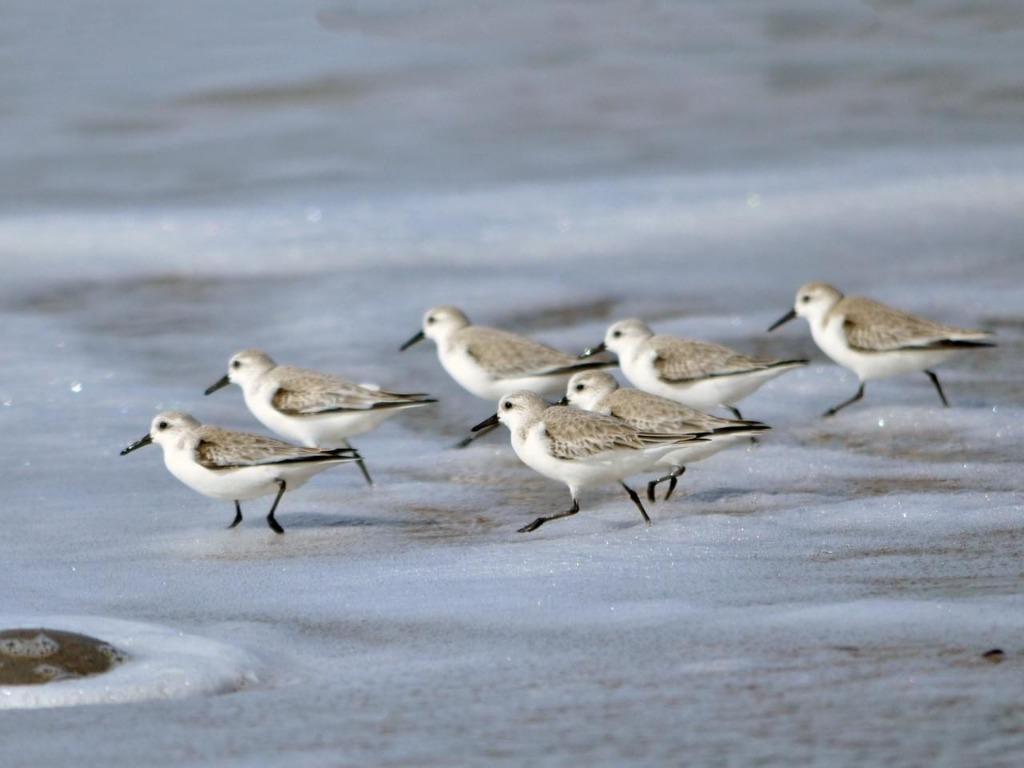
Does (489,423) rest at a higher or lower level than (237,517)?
higher

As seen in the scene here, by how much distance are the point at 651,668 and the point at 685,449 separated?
216 centimetres

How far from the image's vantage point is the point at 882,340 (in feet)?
25.8

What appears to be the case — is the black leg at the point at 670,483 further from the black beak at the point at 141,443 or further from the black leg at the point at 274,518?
the black beak at the point at 141,443

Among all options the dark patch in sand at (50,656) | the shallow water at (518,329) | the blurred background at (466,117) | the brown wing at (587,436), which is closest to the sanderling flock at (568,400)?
the brown wing at (587,436)

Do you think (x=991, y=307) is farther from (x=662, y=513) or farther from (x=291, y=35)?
(x=291, y=35)

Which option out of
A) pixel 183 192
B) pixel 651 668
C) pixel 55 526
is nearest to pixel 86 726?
pixel 651 668

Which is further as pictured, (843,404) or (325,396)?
(843,404)

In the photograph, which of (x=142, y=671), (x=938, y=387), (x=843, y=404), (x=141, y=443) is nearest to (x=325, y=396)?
(x=141, y=443)

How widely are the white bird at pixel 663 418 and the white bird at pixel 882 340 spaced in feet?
4.57

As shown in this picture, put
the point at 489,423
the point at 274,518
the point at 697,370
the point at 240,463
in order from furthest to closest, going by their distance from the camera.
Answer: the point at 697,370 < the point at 489,423 < the point at 274,518 < the point at 240,463

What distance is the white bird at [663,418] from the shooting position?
6.14 m

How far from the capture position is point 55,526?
6.07 meters

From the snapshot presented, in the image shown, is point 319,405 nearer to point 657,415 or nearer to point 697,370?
point 657,415

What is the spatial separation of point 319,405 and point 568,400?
0.98 m
